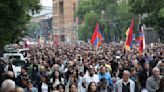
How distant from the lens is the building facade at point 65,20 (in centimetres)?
15480

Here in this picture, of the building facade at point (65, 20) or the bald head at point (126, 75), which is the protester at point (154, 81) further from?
the building facade at point (65, 20)

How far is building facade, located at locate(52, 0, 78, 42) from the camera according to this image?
154800mm

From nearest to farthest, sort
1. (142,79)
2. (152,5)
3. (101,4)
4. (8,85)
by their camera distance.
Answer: (8,85) < (142,79) < (152,5) < (101,4)

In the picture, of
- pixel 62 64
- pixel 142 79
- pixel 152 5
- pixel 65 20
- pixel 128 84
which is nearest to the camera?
pixel 128 84

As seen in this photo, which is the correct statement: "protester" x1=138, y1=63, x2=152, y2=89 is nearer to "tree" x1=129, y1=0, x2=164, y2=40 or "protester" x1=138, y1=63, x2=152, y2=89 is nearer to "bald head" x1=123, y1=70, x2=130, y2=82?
"bald head" x1=123, y1=70, x2=130, y2=82

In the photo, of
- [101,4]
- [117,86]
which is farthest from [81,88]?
[101,4]

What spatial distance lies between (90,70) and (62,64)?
658cm

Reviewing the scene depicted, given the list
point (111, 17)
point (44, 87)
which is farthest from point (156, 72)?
point (111, 17)

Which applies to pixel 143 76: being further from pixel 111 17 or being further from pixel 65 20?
A: pixel 65 20

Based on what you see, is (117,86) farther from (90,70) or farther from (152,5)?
(152,5)

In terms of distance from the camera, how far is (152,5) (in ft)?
189

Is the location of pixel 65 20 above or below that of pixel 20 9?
below

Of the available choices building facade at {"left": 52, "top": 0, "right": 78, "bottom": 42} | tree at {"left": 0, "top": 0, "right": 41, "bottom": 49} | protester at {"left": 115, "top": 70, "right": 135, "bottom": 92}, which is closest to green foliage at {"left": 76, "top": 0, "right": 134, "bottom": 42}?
building facade at {"left": 52, "top": 0, "right": 78, "bottom": 42}

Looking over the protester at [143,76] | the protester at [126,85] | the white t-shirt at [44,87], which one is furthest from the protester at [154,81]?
the white t-shirt at [44,87]
